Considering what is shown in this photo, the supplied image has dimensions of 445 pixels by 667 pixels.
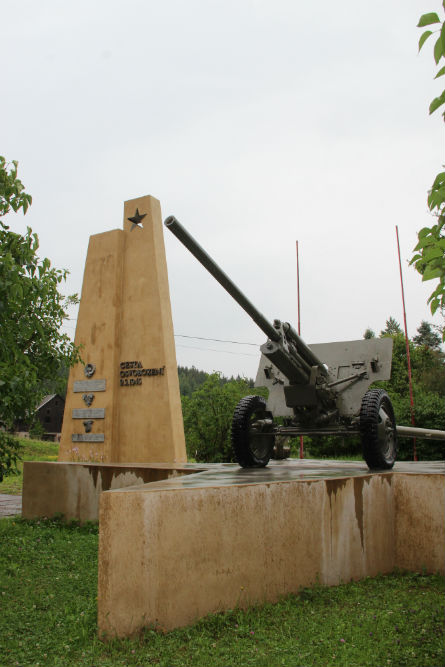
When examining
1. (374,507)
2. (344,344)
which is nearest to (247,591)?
(374,507)

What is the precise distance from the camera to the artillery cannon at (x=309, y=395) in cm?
638

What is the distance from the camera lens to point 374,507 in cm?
527

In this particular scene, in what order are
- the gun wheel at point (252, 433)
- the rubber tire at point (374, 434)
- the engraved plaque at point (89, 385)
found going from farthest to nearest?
the engraved plaque at point (89, 385), the gun wheel at point (252, 433), the rubber tire at point (374, 434)

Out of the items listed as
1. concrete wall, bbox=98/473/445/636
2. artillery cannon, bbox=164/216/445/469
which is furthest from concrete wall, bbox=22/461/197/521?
concrete wall, bbox=98/473/445/636

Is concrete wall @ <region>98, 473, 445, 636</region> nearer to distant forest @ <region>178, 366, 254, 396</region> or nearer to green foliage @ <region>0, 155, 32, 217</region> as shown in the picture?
green foliage @ <region>0, 155, 32, 217</region>

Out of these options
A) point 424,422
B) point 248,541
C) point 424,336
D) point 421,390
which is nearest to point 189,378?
point 424,336

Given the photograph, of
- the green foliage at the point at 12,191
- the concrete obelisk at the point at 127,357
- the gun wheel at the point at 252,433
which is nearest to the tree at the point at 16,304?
the green foliage at the point at 12,191

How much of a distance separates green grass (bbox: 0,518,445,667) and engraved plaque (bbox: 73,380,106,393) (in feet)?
20.1

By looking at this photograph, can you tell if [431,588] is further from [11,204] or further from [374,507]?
[11,204]

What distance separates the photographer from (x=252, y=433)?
7141 millimetres

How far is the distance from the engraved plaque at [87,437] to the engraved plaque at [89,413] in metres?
0.31

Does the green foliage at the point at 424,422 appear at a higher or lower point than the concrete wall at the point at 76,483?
higher

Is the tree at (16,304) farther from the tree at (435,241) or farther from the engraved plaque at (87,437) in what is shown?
the engraved plaque at (87,437)

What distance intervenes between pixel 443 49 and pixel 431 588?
4.25m
